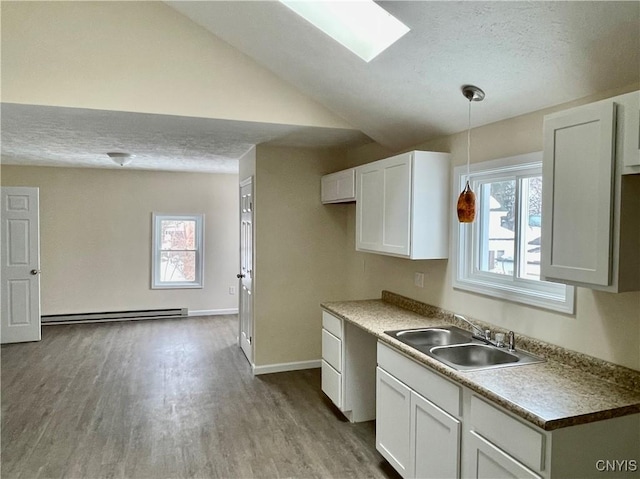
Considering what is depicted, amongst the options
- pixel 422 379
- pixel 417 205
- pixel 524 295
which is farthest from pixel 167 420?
pixel 524 295

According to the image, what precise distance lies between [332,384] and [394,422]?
98cm

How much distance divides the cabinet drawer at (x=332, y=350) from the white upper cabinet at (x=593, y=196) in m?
1.87

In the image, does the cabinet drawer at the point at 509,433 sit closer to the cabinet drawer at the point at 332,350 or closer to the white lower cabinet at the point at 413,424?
the white lower cabinet at the point at 413,424

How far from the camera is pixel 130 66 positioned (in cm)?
309

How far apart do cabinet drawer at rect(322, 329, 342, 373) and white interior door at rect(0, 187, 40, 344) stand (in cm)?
420

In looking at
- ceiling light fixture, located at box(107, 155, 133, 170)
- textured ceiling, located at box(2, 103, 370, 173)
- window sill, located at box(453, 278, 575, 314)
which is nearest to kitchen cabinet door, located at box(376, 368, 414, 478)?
window sill, located at box(453, 278, 575, 314)

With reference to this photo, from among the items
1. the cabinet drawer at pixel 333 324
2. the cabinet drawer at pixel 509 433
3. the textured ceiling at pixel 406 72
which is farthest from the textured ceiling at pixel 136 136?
the cabinet drawer at pixel 509 433

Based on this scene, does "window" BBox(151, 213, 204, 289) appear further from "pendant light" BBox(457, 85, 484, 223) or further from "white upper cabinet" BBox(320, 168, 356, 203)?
"pendant light" BBox(457, 85, 484, 223)

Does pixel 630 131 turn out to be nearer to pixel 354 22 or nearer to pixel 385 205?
pixel 354 22

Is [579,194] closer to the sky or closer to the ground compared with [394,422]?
closer to the sky

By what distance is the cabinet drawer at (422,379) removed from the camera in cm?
210

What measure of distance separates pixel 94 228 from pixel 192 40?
4468 millimetres

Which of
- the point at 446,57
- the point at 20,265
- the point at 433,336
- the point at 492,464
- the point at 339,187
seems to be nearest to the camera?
the point at 492,464

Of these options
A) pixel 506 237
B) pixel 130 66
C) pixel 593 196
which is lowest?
pixel 506 237
